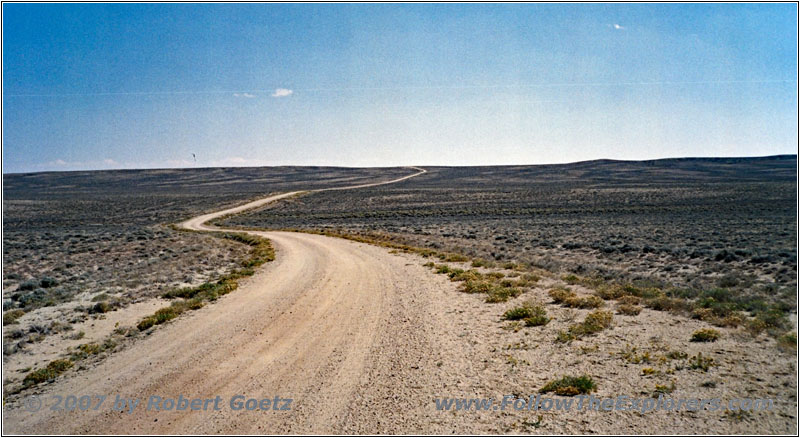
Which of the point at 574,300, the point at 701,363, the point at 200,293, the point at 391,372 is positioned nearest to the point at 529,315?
the point at 574,300

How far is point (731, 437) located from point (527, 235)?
27.5 m

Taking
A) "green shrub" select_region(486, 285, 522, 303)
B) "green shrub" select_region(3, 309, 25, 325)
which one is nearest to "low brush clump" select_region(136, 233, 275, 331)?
"green shrub" select_region(3, 309, 25, 325)

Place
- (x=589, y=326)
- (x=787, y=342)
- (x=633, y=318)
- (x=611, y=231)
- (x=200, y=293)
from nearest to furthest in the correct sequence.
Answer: (x=787, y=342), (x=589, y=326), (x=633, y=318), (x=200, y=293), (x=611, y=231)

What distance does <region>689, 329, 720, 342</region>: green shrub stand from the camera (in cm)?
902

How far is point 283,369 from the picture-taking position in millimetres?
8508

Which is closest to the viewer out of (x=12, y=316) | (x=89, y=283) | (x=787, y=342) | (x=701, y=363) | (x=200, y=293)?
(x=701, y=363)

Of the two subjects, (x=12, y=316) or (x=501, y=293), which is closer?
(x=12, y=316)

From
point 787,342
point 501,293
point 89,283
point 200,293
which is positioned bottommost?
point 89,283

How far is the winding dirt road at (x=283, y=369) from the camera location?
672 centimetres

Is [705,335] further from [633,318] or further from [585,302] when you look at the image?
[585,302]

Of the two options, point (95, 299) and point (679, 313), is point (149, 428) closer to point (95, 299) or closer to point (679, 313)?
point (95, 299)

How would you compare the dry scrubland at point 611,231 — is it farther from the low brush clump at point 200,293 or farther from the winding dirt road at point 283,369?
the low brush clump at point 200,293

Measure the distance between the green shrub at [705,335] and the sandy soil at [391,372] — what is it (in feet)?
0.60

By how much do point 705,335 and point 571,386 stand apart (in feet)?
12.9
